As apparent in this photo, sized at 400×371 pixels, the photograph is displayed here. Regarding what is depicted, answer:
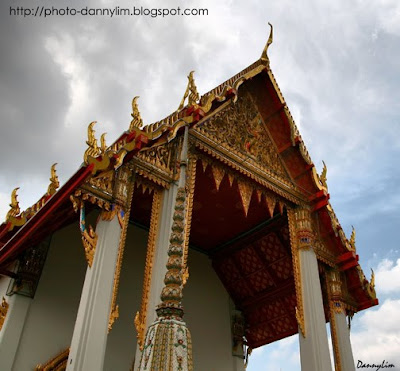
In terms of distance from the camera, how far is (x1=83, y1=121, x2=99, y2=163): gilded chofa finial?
18.2 feet

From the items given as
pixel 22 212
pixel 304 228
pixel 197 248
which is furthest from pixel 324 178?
pixel 22 212

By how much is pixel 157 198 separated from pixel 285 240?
146 inches

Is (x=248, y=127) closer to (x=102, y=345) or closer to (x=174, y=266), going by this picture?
(x=102, y=345)

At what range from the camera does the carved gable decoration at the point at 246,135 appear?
7157 mm

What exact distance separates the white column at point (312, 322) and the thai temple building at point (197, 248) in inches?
0.7

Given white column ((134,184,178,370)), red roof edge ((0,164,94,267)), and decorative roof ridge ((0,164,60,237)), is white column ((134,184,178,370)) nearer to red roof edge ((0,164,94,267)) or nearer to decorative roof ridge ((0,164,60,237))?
red roof edge ((0,164,94,267))

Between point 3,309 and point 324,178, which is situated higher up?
point 324,178

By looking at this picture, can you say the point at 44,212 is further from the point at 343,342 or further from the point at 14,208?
the point at 343,342

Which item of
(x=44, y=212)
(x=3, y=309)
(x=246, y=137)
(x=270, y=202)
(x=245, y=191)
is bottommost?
(x=3, y=309)

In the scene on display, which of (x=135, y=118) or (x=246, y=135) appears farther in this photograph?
(x=246, y=135)

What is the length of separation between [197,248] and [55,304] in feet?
12.2

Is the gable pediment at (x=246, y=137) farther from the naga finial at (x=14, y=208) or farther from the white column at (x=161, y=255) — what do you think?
the naga finial at (x=14, y=208)

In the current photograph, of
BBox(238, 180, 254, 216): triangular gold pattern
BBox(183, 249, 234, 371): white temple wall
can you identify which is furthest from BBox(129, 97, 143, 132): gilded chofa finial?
BBox(183, 249, 234, 371): white temple wall

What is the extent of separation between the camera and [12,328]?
647cm
